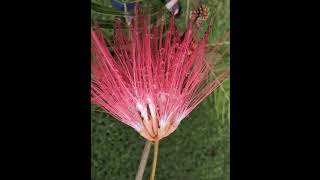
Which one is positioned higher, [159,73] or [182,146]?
[159,73]

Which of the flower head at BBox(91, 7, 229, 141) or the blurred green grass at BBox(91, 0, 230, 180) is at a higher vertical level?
the flower head at BBox(91, 7, 229, 141)

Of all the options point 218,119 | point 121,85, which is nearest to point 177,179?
point 218,119

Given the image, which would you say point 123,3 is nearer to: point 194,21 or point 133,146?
point 194,21

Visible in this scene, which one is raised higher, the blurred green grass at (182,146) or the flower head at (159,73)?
the flower head at (159,73)
